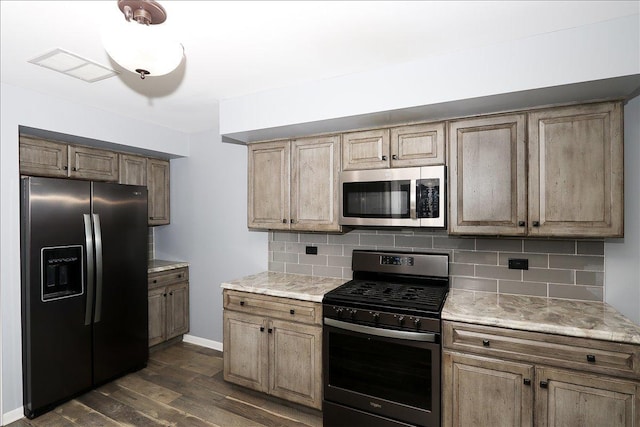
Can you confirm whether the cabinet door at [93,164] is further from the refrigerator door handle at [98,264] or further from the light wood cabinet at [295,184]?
the light wood cabinet at [295,184]

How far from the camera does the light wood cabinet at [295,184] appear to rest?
2762mm

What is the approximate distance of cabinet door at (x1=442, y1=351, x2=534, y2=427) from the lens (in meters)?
1.90

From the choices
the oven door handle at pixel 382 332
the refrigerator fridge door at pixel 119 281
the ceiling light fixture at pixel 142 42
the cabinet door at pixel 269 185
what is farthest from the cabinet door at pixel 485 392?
the refrigerator fridge door at pixel 119 281

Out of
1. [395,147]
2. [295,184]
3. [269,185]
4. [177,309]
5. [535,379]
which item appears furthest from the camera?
[177,309]

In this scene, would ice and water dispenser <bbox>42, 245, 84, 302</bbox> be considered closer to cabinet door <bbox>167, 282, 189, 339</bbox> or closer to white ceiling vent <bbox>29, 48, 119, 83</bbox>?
cabinet door <bbox>167, 282, 189, 339</bbox>

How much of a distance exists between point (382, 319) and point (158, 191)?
3042 millimetres

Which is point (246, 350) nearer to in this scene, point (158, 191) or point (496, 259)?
point (496, 259)

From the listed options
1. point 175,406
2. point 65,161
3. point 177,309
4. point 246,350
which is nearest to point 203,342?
point 177,309

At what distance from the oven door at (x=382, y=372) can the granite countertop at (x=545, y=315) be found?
11.4 inches

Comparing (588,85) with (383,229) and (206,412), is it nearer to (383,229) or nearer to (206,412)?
(383,229)

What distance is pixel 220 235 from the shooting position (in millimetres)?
3770

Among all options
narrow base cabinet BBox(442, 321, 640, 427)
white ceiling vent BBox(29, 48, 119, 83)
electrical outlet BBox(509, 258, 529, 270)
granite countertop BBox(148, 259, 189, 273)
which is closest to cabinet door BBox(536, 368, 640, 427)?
narrow base cabinet BBox(442, 321, 640, 427)

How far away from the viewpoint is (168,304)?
375 centimetres

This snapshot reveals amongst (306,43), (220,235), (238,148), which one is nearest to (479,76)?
(306,43)
